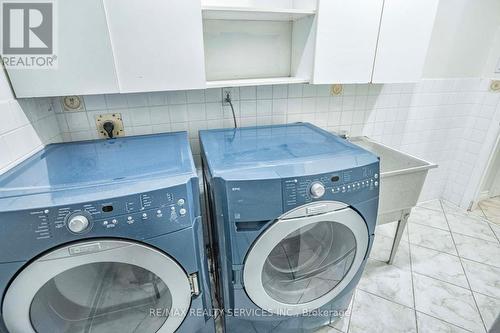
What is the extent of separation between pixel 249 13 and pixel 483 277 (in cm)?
216

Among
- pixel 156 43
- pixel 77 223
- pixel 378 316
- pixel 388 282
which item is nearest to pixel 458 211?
pixel 388 282

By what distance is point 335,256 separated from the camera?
1.07 meters

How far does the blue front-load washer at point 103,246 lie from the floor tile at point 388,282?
1.08m

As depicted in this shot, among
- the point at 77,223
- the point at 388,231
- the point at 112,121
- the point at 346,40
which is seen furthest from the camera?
the point at 388,231

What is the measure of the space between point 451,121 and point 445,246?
1041 millimetres

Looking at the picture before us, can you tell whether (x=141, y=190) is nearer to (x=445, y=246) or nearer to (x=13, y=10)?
(x=13, y=10)

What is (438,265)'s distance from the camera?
5.54 ft

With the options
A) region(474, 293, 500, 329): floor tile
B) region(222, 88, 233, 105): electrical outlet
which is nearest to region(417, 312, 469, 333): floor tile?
region(474, 293, 500, 329): floor tile

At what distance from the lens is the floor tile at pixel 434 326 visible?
128cm

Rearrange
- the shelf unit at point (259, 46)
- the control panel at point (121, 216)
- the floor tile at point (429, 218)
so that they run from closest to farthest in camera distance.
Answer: the control panel at point (121, 216) < the shelf unit at point (259, 46) < the floor tile at point (429, 218)

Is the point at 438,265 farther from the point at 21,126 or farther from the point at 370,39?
the point at 21,126

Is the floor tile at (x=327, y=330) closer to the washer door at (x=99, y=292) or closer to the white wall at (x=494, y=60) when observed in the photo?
the washer door at (x=99, y=292)

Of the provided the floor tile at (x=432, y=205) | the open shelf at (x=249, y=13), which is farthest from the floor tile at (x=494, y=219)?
the open shelf at (x=249, y=13)

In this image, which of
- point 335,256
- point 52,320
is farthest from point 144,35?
point 335,256
